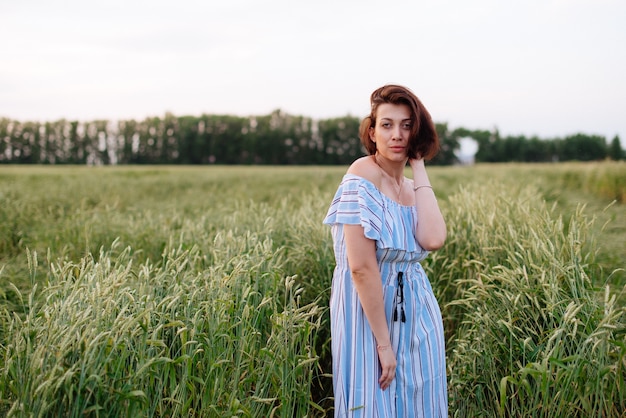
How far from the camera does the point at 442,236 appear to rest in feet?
7.22

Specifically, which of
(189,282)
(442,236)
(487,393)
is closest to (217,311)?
(189,282)

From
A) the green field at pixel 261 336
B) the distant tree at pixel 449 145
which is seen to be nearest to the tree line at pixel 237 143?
A: the distant tree at pixel 449 145

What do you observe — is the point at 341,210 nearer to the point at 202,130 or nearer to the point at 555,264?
the point at 555,264

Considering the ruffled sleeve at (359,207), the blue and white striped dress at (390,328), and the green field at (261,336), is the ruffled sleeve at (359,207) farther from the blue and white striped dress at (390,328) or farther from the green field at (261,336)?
the green field at (261,336)

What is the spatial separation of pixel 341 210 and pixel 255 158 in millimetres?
51557

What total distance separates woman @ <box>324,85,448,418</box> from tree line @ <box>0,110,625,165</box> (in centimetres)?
4323

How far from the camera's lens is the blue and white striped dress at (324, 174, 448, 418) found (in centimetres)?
208

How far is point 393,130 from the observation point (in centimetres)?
214

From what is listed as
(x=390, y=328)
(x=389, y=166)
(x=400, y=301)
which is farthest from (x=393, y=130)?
(x=390, y=328)

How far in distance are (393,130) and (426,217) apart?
0.41 m

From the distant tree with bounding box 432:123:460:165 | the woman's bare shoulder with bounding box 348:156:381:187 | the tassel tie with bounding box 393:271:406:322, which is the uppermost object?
the distant tree with bounding box 432:123:460:165

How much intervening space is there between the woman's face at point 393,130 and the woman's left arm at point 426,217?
4.6 inches

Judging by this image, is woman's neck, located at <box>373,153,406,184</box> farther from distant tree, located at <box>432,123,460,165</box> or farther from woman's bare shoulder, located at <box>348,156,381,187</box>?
distant tree, located at <box>432,123,460,165</box>

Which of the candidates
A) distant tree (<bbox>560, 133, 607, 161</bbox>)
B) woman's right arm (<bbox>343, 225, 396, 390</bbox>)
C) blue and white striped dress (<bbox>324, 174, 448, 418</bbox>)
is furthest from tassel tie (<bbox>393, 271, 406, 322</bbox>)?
distant tree (<bbox>560, 133, 607, 161</bbox>)
